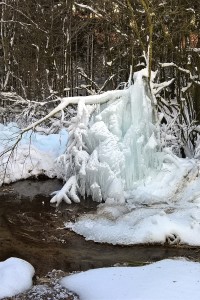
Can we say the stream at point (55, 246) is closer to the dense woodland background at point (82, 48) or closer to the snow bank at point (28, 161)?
the snow bank at point (28, 161)

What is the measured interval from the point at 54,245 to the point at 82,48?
1553 cm

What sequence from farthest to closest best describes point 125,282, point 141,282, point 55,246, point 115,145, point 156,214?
point 115,145 < point 156,214 < point 55,246 < point 125,282 < point 141,282

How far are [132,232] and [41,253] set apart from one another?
1645 mm

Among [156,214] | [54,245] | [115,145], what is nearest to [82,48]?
[115,145]

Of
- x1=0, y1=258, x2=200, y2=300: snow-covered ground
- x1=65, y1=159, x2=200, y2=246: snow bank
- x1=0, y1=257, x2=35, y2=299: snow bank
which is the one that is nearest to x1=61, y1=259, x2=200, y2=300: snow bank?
x1=0, y1=258, x2=200, y2=300: snow-covered ground

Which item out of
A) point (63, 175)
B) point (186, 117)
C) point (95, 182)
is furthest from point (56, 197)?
point (186, 117)

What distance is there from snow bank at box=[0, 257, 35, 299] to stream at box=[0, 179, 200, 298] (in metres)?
0.40

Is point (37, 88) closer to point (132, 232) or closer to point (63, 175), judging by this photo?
point (63, 175)

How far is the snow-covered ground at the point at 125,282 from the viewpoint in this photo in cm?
532

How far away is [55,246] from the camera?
8.19 m

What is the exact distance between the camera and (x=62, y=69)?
69.3ft

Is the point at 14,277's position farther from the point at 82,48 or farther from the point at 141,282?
the point at 82,48

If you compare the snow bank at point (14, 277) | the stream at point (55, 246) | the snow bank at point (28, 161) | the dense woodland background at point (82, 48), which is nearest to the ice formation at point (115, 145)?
the stream at point (55, 246)

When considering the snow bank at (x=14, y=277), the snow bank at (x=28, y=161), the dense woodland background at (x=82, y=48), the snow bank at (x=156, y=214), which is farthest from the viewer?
the dense woodland background at (x=82, y=48)
